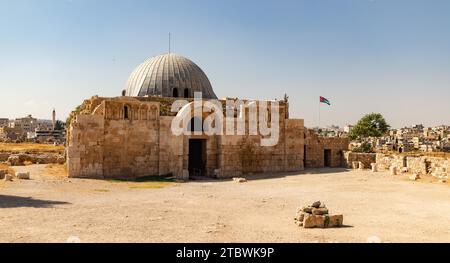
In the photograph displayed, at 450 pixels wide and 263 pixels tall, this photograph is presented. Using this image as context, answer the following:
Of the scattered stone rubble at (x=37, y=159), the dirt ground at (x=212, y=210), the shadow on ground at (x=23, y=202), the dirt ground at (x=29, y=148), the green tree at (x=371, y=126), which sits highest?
the green tree at (x=371, y=126)

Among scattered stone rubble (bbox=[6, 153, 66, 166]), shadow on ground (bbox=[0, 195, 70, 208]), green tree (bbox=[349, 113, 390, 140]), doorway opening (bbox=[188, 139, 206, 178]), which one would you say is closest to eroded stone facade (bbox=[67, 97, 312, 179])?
doorway opening (bbox=[188, 139, 206, 178])

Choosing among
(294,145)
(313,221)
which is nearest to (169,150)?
(294,145)

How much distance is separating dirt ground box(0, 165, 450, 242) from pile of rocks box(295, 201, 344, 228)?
0.24 meters

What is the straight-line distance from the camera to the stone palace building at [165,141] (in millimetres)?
19250

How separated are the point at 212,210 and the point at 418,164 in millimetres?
16182

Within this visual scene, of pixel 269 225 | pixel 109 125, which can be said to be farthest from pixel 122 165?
pixel 269 225

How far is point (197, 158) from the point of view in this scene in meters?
23.7

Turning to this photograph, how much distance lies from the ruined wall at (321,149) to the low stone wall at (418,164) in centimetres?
288

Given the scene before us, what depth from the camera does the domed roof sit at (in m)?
26.0

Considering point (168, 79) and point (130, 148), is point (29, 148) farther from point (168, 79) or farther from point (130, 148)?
point (130, 148)

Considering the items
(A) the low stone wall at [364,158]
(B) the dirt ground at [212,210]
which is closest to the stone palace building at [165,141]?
(A) the low stone wall at [364,158]

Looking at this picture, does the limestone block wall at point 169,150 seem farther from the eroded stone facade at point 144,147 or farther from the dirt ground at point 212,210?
the dirt ground at point 212,210
